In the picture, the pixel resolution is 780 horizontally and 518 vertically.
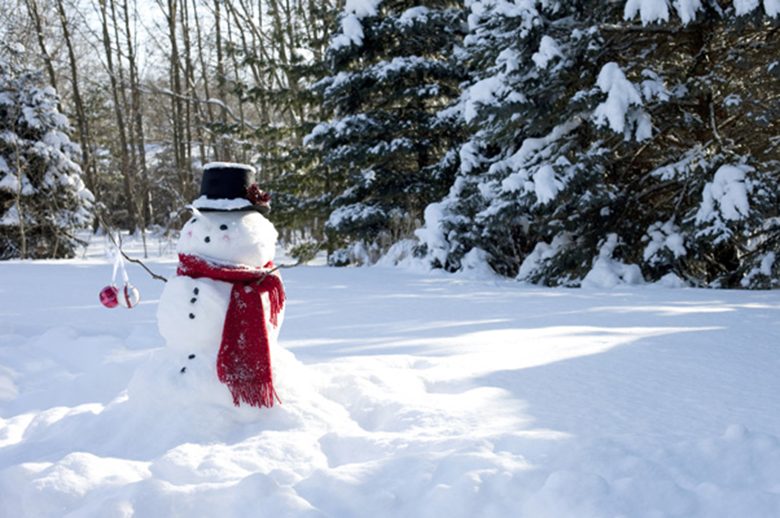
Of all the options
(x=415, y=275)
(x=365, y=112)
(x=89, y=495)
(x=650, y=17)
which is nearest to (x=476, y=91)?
(x=650, y=17)

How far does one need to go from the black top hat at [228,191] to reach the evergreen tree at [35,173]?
36.6 ft

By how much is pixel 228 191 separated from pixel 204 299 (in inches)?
21.3

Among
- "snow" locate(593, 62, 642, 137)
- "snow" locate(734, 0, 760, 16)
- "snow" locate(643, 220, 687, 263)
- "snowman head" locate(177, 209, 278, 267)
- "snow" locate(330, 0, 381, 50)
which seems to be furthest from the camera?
"snow" locate(330, 0, 381, 50)

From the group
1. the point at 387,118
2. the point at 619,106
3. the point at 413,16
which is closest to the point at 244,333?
the point at 619,106

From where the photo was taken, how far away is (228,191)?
2715 mm

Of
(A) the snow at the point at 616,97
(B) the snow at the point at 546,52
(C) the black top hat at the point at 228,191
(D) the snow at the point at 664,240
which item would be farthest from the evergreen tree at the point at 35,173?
(D) the snow at the point at 664,240

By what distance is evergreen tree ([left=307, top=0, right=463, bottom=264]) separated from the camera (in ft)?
31.1

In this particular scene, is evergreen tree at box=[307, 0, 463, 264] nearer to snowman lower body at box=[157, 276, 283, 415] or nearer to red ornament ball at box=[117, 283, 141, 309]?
red ornament ball at box=[117, 283, 141, 309]

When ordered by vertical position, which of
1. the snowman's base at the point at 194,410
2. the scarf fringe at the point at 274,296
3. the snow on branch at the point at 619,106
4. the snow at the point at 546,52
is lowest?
the snowman's base at the point at 194,410

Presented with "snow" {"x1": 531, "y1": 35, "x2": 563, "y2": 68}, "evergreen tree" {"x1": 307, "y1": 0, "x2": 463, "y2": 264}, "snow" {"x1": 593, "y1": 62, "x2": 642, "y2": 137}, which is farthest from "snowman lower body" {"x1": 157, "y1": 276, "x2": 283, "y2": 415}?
"evergreen tree" {"x1": 307, "y1": 0, "x2": 463, "y2": 264}

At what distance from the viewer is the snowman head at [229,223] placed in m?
2.61

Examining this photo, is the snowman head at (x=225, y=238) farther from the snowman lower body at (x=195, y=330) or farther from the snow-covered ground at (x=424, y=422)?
the snow-covered ground at (x=424, y=422)

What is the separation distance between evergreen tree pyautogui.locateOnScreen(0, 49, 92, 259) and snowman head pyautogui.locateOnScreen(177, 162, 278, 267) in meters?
11.2

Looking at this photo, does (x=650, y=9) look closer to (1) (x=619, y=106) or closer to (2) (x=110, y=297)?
(1) (x=619, y=106)
